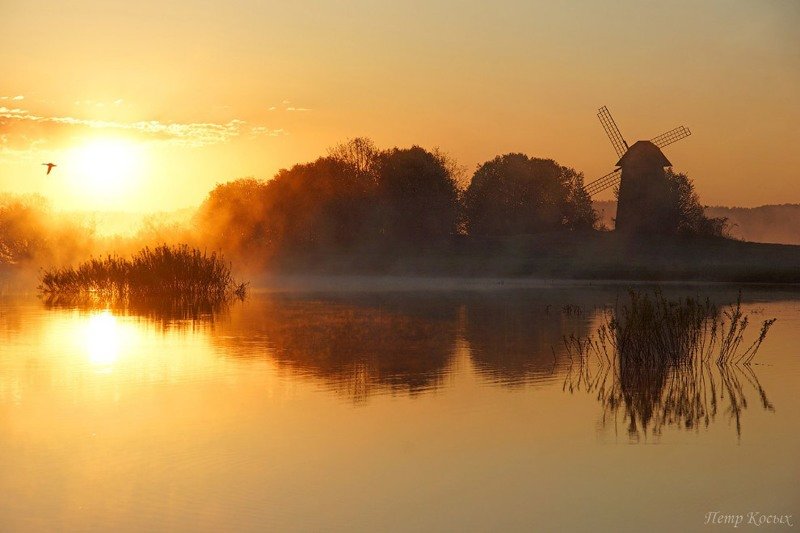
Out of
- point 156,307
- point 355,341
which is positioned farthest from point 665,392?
point 156,307

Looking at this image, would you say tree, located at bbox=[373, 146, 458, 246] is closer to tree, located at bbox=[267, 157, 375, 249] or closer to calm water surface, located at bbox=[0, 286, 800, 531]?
tree, located at bbox=[267, 157, 375, 249]

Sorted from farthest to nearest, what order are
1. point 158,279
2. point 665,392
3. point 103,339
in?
point 158,279
point 103,339
point 665,392

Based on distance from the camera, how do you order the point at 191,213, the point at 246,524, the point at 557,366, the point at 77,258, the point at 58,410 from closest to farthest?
the point at 246,524
the point at 58,410
the point at 557,366
the point at 77,258
the point at 191,213

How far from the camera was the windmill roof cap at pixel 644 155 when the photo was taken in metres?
76.1

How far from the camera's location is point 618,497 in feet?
32.8

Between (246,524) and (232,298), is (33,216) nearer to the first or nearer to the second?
(232,298)

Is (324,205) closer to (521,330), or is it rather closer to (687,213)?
(687,213)

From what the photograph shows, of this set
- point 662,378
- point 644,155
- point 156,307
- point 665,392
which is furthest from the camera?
point 644,155

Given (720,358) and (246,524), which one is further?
(720,358)

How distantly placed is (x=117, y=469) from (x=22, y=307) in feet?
98.9

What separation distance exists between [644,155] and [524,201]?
17.5 meters

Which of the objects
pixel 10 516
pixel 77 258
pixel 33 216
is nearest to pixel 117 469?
pixel 10 516

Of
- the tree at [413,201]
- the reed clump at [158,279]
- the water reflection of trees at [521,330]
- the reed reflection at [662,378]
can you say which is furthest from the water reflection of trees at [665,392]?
the tree at [413,201]

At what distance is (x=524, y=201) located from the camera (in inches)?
3617
